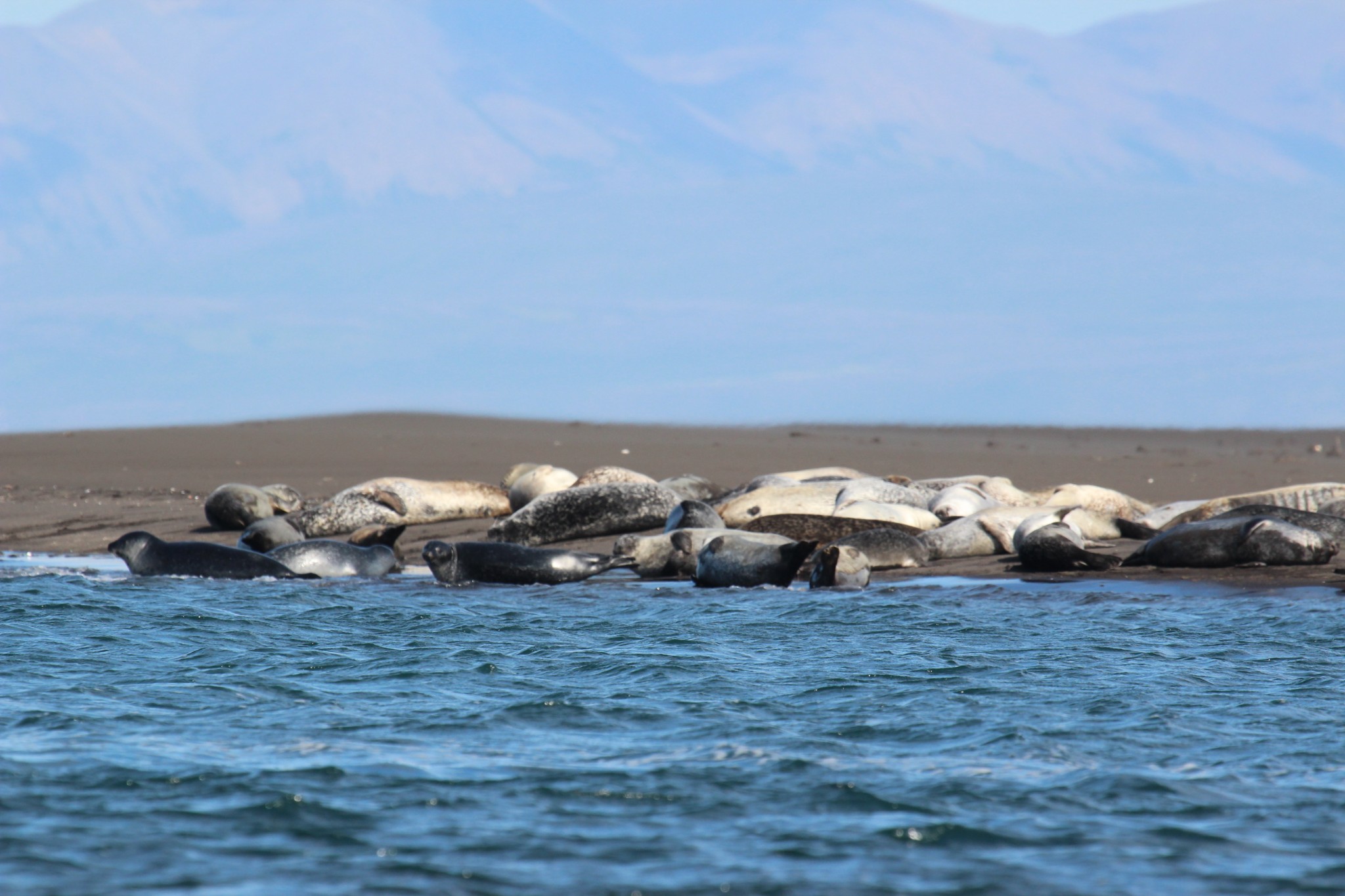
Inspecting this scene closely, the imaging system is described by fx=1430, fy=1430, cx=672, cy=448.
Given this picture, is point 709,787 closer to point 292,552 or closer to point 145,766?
point 145,766

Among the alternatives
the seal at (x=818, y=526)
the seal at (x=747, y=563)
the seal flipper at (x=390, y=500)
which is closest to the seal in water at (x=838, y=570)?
the seal at (x=747, y=563)

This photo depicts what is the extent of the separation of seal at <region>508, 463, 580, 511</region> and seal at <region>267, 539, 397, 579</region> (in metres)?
2.39

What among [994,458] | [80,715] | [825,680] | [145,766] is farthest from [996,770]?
[994,458]

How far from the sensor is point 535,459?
56.4ft

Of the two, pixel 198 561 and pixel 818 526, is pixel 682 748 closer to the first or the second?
pixel 818 526

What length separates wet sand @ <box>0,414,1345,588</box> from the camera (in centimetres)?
1210

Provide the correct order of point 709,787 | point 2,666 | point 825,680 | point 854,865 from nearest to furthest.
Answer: point 854,865
point 709,787
point 825,680
point 2,666

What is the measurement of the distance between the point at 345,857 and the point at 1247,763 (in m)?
2.85

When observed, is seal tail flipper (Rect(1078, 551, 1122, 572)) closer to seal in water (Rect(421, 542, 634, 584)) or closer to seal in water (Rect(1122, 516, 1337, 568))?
seal in water (Rect(1122, 516, 1337, 568))

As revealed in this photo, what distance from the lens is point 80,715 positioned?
5.41 m

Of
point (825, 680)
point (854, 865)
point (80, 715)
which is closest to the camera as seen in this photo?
point (854, 865)

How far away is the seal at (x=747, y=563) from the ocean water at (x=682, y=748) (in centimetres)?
70

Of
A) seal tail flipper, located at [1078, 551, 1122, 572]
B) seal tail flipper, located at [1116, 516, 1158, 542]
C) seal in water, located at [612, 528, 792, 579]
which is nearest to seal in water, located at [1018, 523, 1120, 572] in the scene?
seal tail flipper, located at [1078, 551, 1122, 572]

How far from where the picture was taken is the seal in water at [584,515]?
10781mm
